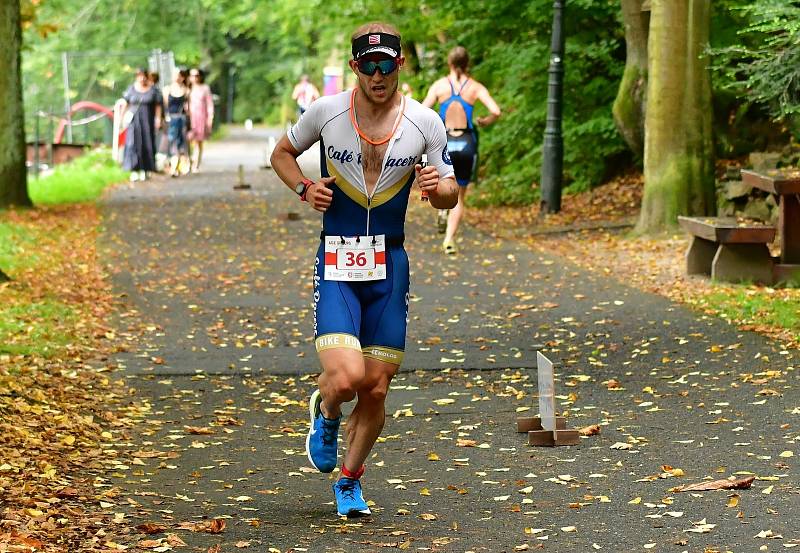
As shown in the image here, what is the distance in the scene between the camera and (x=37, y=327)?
12.1 metres

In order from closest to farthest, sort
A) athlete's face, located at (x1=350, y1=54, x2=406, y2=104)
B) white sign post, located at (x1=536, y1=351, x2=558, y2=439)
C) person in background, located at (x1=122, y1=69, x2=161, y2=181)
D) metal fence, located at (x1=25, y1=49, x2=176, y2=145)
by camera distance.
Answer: athlete's face, located at (x1=350, y1=54, x2=406, y2=104)
white sign post, located at (x1=536, y1=351, x2=558, y2=439)
person in background, located at (x1=122, y1=69, x2=161, y2=181)
metal fence, located at (x1=25, y1=49, x2=176, y2=145)

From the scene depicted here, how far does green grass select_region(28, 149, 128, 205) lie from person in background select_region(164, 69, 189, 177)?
1.09m

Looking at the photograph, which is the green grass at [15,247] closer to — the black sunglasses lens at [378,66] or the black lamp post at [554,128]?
the black lamp post at [554,128]

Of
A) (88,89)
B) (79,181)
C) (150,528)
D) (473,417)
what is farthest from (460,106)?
(88,89)

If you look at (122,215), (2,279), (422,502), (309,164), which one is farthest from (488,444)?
(309,164)

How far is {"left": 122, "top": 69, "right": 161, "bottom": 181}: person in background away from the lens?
28.8 metres

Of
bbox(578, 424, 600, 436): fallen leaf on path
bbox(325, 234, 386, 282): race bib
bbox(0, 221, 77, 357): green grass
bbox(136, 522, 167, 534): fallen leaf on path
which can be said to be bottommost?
bbox(0, 221, 77, 357): green grass

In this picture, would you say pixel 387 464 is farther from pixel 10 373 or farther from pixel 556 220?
pixel 556 220

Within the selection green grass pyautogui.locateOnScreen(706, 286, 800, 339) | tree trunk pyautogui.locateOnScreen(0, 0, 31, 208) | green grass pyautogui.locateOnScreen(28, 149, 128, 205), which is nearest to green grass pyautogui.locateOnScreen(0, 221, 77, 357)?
green grass pyautogui.locateOnScreen(706, 286, 800, 339)

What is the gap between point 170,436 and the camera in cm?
870

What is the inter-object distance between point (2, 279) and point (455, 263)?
4.82 m

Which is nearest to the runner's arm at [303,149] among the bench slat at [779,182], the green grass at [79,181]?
the bench slat at [779,182]

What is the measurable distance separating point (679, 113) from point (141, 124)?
14.5 meters

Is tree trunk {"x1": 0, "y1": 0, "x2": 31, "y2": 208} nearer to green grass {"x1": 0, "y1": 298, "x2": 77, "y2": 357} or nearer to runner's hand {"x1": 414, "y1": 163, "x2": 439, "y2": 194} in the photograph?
green grass {"x1": 0, "y1": 298, "x2": 77, "y2": 357}
